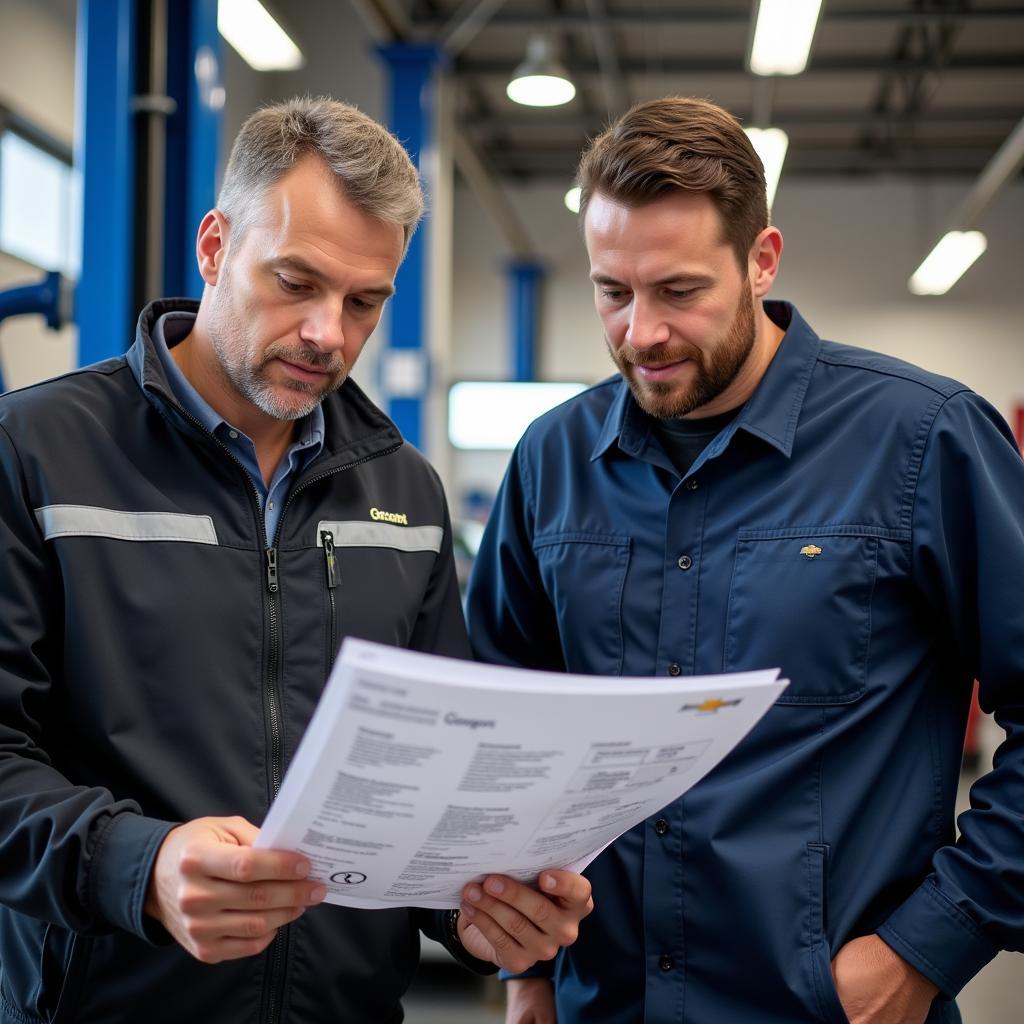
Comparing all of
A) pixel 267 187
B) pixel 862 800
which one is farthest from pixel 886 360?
pixel 267 187

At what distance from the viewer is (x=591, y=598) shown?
163 cm

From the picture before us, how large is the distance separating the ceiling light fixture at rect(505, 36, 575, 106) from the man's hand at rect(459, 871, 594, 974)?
601 centimetres

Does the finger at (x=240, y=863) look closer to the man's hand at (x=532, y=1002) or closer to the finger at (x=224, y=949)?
the finger at (x=224, y=949)

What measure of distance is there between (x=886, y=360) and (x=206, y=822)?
1.07m

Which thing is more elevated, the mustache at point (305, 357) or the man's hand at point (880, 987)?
the mustache at point (305, 357)

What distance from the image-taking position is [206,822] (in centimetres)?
110

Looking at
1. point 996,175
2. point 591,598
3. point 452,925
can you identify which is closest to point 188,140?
point 591,598

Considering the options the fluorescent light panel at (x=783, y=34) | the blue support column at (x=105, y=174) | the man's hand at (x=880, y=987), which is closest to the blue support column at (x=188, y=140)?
the blue support column at (x=105, y=174)

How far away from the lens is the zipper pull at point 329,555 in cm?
146

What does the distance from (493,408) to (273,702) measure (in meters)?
7.14

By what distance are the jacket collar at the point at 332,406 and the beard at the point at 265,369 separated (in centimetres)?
8

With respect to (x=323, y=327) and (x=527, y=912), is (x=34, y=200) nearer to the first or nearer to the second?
(x=323, y=327)

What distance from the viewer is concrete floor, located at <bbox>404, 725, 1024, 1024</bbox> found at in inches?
145

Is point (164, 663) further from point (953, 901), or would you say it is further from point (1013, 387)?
point (1013, 387)
